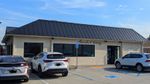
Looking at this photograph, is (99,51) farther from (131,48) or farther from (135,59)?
(135,59)

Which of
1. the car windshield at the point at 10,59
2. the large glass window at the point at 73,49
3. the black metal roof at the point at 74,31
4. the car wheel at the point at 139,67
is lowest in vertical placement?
the car wheel at the point at 139,67

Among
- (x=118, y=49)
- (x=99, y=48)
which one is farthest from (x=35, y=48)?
(x=118, y=49)

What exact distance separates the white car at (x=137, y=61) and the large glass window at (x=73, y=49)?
14.6 ft

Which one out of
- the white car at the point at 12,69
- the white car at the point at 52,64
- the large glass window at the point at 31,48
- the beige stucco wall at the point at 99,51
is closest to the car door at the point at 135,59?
the beige stucco wall at the point at 99,51

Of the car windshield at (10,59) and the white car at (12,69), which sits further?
the car windshield at (10,59)

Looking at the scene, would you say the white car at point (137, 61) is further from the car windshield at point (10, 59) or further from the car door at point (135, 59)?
the car windshield at point (10, 59)

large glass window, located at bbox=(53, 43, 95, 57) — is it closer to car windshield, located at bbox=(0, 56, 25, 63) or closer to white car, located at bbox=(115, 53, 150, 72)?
white car, located at bbox=(115, 53, 150, 72)

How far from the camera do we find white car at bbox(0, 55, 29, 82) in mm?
12720

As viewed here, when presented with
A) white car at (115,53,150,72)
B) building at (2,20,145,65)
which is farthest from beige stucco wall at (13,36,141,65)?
white car at (115,53,150,72)

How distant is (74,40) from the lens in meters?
26.9

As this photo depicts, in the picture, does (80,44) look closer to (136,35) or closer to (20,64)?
(136,35)

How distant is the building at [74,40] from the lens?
2427 cm

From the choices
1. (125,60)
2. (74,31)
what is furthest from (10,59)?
(74,31)

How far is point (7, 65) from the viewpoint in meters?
12.8
